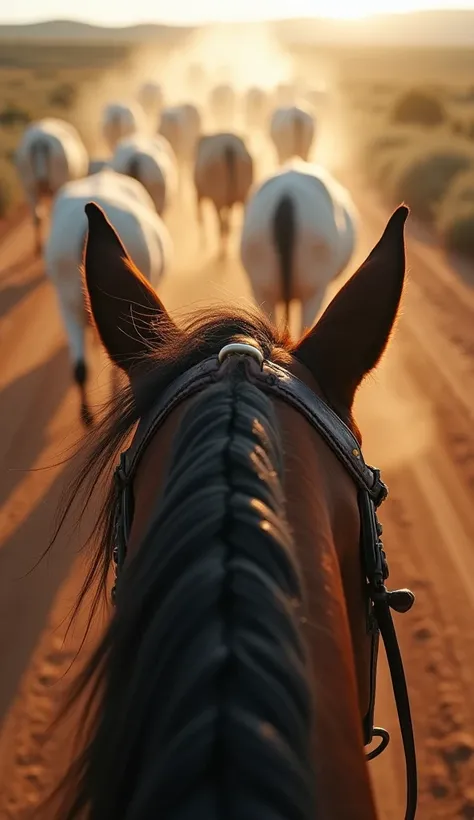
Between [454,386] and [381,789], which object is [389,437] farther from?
[381,789]

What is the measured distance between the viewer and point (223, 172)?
9.91m

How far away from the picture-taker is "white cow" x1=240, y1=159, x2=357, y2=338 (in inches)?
208

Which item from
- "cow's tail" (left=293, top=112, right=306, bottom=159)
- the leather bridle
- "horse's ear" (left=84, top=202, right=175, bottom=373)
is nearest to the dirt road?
"horse's ear" (left=84, top=202, right=175, bottom=373)

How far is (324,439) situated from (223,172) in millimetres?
9529

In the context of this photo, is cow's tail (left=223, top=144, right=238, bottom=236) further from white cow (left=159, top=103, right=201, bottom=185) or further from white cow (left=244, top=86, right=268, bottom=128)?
white cow (left=244, top=86, right=268, bottom=128)

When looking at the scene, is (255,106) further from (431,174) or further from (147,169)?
(147,169)

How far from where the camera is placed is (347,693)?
0.77 meters

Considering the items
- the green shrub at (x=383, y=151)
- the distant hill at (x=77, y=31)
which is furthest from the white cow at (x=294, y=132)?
the distant hill at (x=77, y=31)

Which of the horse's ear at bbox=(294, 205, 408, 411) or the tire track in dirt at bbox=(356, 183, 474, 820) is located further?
the tire track in dirt at bbox=(356, 183, 474, 820)

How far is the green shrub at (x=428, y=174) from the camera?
37.8ft

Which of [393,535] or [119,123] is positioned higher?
[119,123]

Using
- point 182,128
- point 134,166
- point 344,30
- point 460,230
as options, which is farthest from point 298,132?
point 344,30

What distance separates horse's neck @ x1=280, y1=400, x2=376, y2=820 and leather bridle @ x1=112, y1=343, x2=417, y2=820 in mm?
45

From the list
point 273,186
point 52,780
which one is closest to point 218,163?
point 273,186
